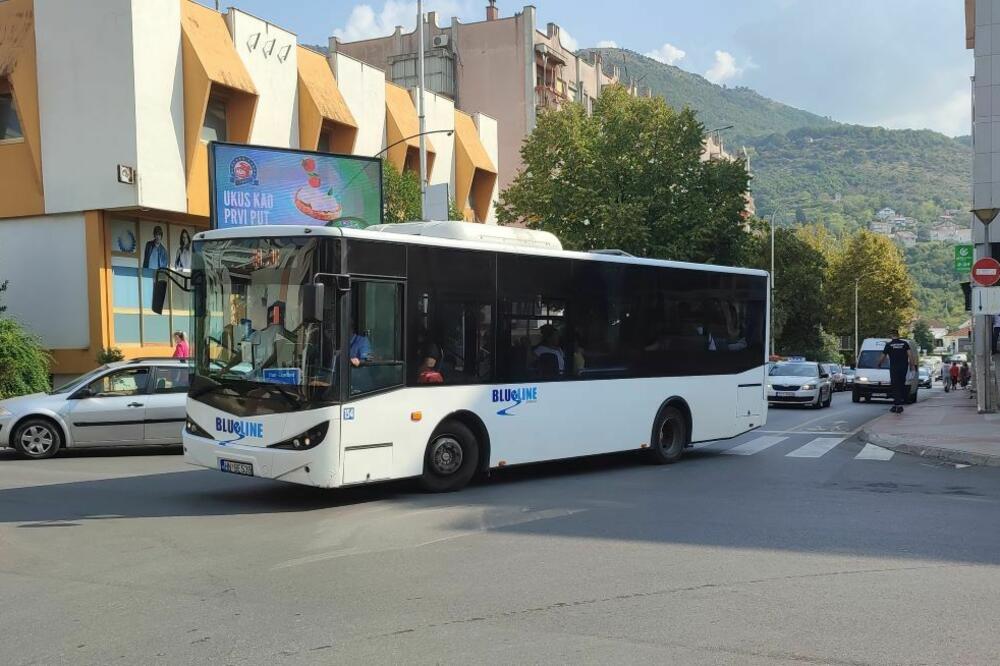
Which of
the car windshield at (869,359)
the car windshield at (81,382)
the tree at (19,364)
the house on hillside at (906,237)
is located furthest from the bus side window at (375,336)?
the house on hillside at (906,237)

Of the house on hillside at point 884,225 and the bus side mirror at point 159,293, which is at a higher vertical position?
the house on hillside at point 884,225

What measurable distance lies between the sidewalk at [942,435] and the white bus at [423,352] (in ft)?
14.4

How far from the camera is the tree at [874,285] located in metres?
76.6

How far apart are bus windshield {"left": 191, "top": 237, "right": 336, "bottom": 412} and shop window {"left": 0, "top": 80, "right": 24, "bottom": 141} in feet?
61.1

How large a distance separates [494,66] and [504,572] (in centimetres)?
5196

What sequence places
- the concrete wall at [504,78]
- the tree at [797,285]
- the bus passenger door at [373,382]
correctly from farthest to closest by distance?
the tree at [797,285] → the concrete wall at [504,78] → the bus passenger door at [373,382]

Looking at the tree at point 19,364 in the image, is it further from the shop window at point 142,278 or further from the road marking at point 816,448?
the road marking at point 816,448

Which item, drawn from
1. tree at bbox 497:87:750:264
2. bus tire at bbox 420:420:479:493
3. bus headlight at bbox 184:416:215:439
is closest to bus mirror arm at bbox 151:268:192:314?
Answer: bus headlight at bbox 184:416:215:439

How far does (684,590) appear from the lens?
21.2ft

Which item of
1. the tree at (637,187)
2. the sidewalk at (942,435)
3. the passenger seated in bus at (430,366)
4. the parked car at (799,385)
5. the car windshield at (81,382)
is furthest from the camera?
the tree at (637,187)

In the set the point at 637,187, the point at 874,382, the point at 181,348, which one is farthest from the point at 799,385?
the point at 181,348

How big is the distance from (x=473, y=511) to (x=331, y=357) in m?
2.10

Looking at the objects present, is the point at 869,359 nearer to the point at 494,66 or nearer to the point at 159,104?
the point at 159,104

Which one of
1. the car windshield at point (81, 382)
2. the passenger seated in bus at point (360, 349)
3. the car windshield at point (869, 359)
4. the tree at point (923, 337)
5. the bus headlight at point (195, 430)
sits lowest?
the tree at point (923, 337)
